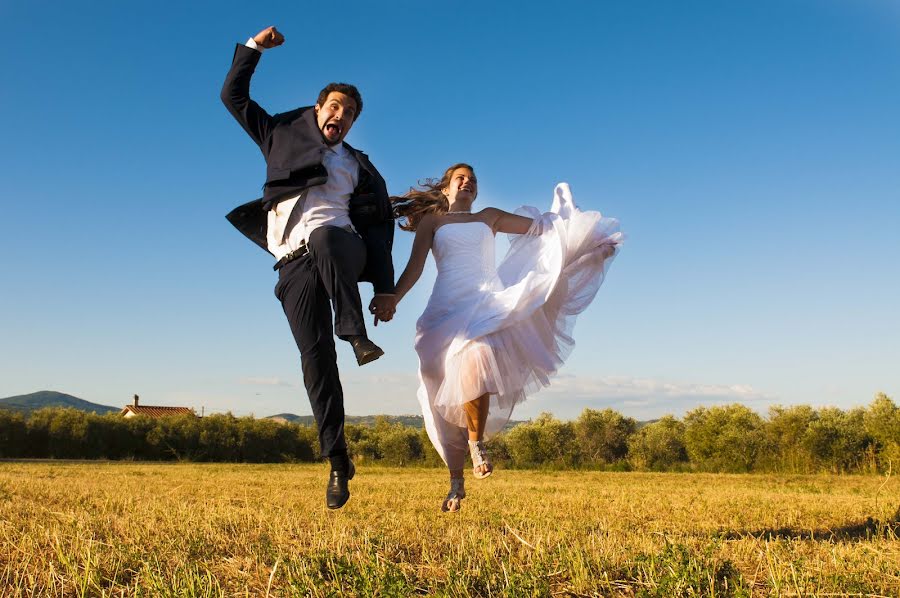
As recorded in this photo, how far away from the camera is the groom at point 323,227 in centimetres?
538

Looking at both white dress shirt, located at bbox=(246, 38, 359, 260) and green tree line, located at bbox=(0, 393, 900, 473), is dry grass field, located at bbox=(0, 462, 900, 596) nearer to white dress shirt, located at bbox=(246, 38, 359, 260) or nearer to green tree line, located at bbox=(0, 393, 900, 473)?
white dress shirt, located at bbox=(246, 38, 359, 260)

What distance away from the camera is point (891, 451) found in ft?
61.8

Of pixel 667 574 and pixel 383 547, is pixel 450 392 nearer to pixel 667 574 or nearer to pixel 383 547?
pixel 383 547

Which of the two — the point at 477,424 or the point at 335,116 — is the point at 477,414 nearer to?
the point at 477,424

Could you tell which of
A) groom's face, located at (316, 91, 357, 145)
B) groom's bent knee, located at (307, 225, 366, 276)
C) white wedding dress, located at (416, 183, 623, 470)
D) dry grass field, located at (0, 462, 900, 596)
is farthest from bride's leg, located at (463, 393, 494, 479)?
groom's face, located at (316, 91, 357, 145)

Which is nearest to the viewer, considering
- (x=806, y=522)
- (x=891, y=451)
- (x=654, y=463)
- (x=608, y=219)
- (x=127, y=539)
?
(x=127, y=539)

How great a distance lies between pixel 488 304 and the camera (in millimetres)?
6336

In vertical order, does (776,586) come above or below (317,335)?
below

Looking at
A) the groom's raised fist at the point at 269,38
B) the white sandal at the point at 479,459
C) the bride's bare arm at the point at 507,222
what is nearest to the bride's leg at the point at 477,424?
the white sandal at the point at 479,459

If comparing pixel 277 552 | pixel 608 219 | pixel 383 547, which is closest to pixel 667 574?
pixel 383 547

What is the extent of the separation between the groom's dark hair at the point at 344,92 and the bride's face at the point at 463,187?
54.7 inches

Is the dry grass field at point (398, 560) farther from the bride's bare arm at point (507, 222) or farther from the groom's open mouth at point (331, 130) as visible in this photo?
the groom's open mouth at point (331, 130)

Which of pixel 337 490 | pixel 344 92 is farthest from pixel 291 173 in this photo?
pixel 337 490

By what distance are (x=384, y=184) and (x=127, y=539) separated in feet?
10.8
